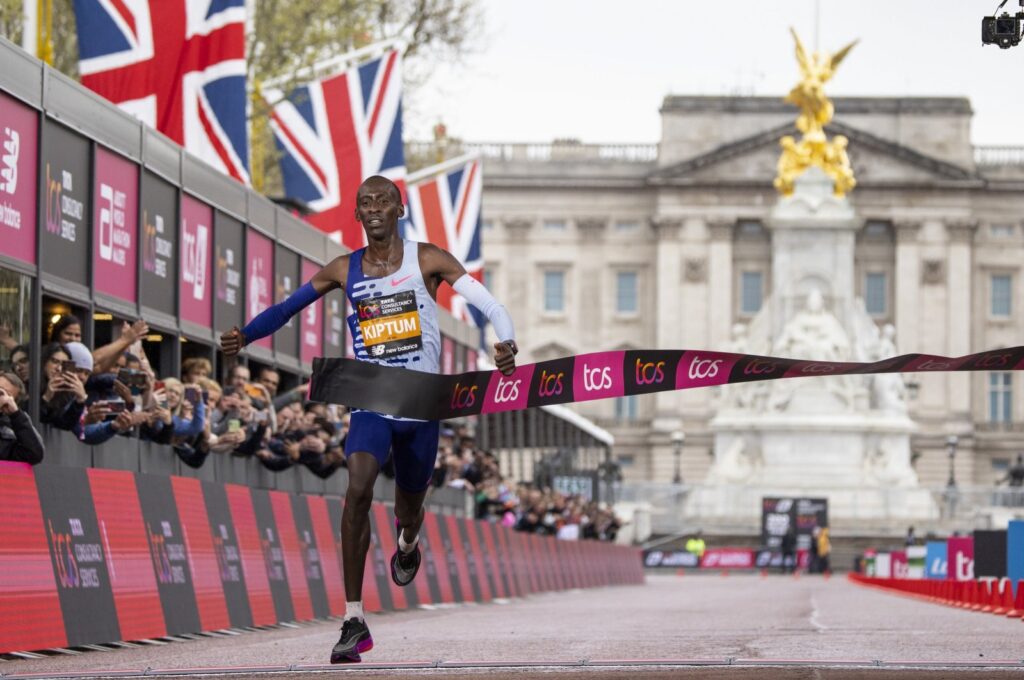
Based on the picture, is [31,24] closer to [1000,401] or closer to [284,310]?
[284,310]

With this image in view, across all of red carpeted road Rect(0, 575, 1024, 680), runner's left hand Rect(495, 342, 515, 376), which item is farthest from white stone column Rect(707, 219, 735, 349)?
runner's left hand Rect(495, 342, 515, 376)

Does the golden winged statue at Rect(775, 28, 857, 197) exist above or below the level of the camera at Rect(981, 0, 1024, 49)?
above

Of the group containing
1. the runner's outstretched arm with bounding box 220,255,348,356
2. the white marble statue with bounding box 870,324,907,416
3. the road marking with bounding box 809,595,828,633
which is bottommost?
the road marking with bounding box 809,595,828,633

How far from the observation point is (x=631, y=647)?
13.9 meters

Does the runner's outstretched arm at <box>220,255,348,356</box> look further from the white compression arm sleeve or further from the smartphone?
the smartphone

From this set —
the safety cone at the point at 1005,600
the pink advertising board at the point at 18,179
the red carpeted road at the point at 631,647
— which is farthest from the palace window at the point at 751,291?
the pink advertising board at the point at 18,179

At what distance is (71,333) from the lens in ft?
52.4

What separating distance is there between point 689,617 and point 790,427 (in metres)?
50.5

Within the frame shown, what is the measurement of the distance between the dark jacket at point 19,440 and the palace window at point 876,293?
4223 inches

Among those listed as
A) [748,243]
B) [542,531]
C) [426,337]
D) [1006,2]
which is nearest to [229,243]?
[1006,2]

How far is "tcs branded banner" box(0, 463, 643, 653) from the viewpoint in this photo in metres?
13.3

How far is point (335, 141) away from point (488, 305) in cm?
2053

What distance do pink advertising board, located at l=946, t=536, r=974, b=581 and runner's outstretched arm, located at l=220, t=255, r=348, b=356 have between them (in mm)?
26064

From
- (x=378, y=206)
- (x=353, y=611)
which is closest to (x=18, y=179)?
(x=378, y=206)
